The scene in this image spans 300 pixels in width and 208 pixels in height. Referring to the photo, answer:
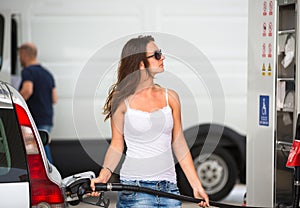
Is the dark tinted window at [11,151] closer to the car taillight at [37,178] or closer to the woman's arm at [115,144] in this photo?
the car taillight at [37,178]

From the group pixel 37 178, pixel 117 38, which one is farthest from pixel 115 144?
pixel 117 38

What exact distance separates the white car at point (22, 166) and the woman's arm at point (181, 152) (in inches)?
37.1

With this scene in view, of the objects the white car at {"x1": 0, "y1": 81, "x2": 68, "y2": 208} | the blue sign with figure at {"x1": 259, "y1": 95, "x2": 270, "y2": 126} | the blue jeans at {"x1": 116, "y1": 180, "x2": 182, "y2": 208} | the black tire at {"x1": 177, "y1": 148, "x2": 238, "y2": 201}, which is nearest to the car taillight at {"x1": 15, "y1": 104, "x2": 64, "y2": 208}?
the white car at {"x1": 0, "y1": 81, "x2": 68, "y2": 208}

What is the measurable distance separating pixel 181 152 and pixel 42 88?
5.67m

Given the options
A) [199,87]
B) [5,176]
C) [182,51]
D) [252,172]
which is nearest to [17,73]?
[199,87]

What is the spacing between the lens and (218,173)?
37.8ft

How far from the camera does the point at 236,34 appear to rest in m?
11.4

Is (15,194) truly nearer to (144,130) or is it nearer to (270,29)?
(144,130)

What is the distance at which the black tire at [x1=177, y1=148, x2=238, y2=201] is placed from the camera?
11.5 m

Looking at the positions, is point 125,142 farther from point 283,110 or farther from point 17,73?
point 17,73

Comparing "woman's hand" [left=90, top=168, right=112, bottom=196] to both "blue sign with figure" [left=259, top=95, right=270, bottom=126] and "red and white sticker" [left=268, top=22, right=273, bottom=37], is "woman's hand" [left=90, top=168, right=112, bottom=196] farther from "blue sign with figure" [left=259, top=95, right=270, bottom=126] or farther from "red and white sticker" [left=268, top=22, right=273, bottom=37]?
"red and white sticker" [left=268, top=22, right=273, bottom=37]

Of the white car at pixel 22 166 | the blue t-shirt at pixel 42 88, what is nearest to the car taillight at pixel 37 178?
the white car at pixel 22 166

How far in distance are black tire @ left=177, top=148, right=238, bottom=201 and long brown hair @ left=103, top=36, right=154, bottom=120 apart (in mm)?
5667

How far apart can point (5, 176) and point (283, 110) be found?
2.83m
